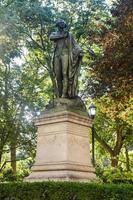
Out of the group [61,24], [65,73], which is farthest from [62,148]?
[61,24]

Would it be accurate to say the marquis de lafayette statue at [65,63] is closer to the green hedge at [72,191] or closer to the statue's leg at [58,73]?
the statue's leg at [58,73]

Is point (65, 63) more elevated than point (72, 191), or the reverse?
point (65, 63)

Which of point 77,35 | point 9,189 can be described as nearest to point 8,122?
point 77,35

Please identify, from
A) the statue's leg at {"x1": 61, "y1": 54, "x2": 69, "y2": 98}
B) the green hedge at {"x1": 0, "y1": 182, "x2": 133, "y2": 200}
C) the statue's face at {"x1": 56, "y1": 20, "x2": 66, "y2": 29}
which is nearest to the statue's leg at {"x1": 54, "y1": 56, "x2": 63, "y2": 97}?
the statue's leg at {"x1": 61, "y1": 54, "x2": 69, "y2": 98}

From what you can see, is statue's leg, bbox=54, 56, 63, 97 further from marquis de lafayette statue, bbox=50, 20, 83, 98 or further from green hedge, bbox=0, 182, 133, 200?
green hedge, bbox=0, 182, 133, 200

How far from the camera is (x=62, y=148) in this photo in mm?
11211

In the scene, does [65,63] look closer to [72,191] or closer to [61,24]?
[61,24]

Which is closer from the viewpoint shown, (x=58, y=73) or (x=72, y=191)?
(x=72, y=191)

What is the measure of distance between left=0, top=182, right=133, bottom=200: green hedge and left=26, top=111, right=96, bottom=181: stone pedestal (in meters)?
1.69

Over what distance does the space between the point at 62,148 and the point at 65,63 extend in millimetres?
2560

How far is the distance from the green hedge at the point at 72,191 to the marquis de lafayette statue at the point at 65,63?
3.71 m

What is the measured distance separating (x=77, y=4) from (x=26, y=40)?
3.97 metres

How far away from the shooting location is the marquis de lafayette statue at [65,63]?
12211mm

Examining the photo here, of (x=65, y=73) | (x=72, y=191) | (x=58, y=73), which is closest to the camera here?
(x=72, y=191)
